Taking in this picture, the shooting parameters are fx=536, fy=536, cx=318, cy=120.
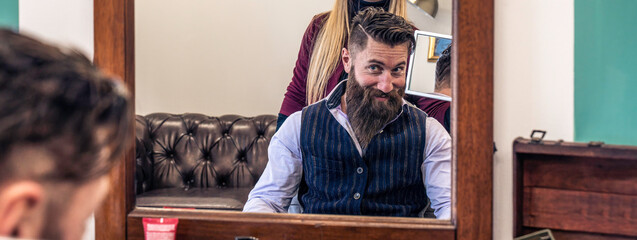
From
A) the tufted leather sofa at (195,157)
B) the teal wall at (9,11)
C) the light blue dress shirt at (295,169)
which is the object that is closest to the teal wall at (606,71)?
the light blue dress shirt at (295,169)

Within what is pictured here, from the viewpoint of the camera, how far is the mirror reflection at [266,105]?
1.26 metres

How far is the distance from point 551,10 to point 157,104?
2.97 ft

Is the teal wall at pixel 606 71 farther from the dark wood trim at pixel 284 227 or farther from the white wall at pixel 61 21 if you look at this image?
the white wall at pixel 61 21

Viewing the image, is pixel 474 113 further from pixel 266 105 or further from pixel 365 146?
pixel 266 105

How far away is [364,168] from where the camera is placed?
1283 millimetres

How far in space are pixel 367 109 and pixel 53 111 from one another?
2.88ft

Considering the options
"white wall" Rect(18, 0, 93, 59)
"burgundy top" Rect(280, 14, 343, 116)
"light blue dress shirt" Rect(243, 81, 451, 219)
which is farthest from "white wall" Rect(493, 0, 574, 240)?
"white wall" Rect(18, 0, 93, 59)

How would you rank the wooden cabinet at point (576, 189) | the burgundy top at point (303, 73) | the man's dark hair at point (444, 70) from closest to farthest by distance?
the wooden cabinet at point (576, 189)
the man's dark hair at point (444, 70)
the burgundy top at point (303, 73)

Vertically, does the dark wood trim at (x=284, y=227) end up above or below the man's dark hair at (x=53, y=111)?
below

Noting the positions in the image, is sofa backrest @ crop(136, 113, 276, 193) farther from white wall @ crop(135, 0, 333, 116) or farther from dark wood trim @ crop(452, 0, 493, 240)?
dark wood trim @ crop(452, 0, 493, 240)

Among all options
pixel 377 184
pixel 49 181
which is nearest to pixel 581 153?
pixel 377 184

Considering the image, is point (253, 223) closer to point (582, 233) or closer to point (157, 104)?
point (157, 104)

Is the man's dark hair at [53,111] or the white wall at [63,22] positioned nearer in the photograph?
the man's dark hair at [53,111]

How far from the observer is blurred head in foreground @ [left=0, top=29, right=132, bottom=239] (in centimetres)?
52
